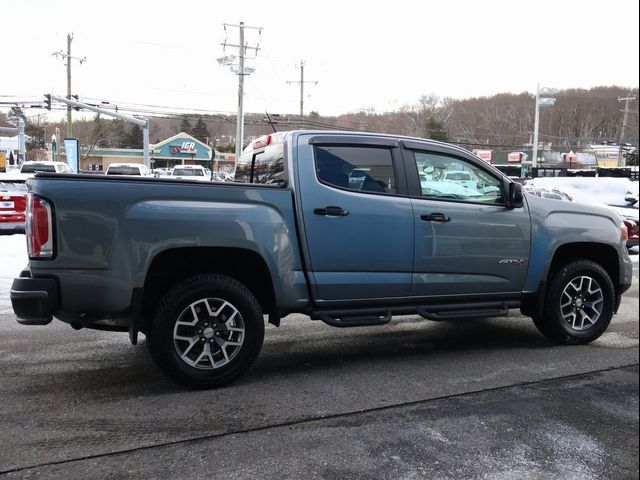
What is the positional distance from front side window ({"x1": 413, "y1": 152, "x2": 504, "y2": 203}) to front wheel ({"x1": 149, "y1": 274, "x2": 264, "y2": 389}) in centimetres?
186

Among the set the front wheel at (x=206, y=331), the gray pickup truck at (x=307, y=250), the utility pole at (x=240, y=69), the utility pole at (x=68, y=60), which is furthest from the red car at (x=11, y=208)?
the front wheel at (x=206, y=331)

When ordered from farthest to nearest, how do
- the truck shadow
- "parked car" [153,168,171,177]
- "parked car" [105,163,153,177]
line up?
1. "parked car" [153,168,171,177]
2. "parked car" [105,163,153,177]
3. the truck shadow

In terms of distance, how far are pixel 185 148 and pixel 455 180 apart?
7517mm

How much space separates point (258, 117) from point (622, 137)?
538cm

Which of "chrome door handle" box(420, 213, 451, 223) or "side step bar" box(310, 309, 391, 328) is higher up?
"chrome door handle" box(420, 213, 451, 223)

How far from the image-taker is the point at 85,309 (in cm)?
387

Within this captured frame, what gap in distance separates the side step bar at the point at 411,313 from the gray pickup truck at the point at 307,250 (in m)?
0.01

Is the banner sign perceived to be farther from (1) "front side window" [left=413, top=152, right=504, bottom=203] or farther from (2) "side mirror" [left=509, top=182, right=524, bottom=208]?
(2) "side mirror" [left=509, top=182, right=524, bottom=208]

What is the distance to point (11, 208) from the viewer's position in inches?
529

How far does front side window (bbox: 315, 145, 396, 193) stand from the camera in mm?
4617

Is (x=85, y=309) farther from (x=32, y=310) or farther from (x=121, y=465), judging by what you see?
(x=121, y=465)

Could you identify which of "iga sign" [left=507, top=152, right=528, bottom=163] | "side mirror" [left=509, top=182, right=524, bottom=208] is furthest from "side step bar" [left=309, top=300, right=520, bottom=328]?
"iga sign" [left=507, top=152, right=528, bottom=163]

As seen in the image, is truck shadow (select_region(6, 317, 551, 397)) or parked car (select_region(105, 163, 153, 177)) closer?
truck shadow (select_region(6, 317, 551, 397))

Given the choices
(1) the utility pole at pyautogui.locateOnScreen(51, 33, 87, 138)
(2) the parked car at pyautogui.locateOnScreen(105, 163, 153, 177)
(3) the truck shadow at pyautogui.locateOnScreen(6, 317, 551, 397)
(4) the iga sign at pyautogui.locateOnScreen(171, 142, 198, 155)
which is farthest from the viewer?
(2) the parked car at pyautogui.locateOnScreen(105, 163, 153, 177)
